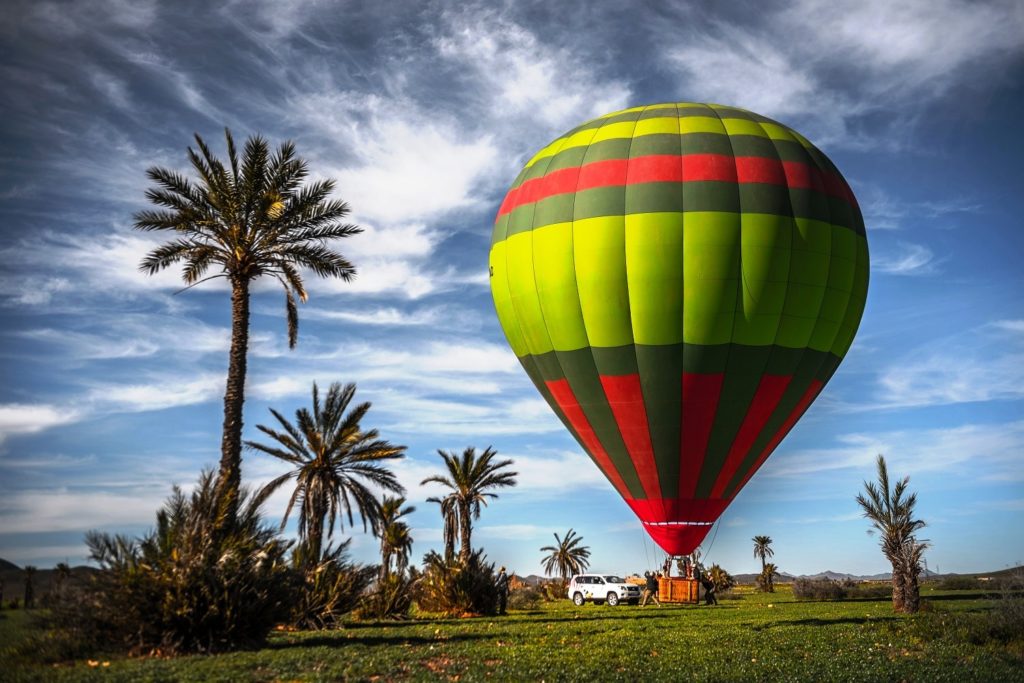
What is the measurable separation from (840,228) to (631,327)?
25.2 ft

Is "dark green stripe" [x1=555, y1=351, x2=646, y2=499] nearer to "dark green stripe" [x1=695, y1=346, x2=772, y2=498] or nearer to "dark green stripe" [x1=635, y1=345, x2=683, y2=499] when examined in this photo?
"dark green stripe" [x1=635, y1=345, x2=683, y2=499]

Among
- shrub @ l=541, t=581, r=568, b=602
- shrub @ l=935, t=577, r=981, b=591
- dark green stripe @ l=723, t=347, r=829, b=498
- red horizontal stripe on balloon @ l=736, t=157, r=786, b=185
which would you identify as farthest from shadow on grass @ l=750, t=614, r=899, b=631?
shrub @ l=935, t=577, r=981, b=591

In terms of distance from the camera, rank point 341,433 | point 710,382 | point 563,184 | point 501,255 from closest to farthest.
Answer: point 710,382, point 563,184, point 501,255, point 341,433

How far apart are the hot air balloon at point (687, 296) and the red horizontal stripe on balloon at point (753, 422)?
5 cm

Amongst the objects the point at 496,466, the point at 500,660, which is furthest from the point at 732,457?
the point at 496,466

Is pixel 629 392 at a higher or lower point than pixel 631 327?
lower

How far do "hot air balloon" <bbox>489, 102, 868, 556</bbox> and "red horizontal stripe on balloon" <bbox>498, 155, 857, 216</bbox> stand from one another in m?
0.05

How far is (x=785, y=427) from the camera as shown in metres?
27.1

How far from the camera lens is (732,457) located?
26188 millimetres

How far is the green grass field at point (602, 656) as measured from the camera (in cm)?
1420

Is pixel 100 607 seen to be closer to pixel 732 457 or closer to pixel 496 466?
pixel 732 457

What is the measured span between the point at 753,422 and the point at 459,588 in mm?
12914

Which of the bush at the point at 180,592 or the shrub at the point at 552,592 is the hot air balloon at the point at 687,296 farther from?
the shrub at the point at 552,592

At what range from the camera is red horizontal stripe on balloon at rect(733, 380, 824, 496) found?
88.3 feet
